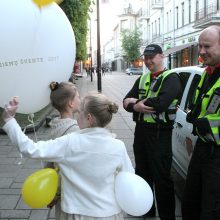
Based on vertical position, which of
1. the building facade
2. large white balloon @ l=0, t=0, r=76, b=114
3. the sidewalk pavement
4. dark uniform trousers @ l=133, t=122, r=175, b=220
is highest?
the building facade

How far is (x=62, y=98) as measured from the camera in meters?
2.73

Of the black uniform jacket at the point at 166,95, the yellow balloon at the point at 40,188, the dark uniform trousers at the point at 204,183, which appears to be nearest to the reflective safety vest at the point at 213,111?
the dark uniform trousers at the point at 204,183

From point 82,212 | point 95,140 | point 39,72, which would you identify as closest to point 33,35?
point 39,72

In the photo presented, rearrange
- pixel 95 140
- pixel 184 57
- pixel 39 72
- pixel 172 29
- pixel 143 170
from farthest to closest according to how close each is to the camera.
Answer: pixel 172 29 < pixel 184 57 < pixel 143 170 < pixel 39 72 < pixel 95 140

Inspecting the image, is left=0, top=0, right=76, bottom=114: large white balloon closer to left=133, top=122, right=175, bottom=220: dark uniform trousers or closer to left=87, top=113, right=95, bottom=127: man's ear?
left=87, top=113, right=95, bottom=127: man's ear

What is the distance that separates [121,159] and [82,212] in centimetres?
40

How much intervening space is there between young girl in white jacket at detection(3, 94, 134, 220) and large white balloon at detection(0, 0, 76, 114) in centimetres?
26

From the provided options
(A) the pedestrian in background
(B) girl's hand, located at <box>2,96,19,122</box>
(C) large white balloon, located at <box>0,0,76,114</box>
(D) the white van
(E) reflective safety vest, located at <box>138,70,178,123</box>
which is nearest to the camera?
(B) girl's hand, located at <box>2,96,19,122</box>

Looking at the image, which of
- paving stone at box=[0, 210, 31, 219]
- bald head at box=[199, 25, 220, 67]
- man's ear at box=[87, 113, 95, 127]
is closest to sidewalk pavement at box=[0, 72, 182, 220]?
paving stone at box=[0, 210, 31, 219]

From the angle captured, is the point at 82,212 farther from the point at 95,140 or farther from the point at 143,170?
the point at 143,170

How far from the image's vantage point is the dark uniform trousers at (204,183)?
2.98 m

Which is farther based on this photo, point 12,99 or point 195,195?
point 195,195

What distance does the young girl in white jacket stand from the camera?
239 cm

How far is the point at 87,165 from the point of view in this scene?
242 cm
